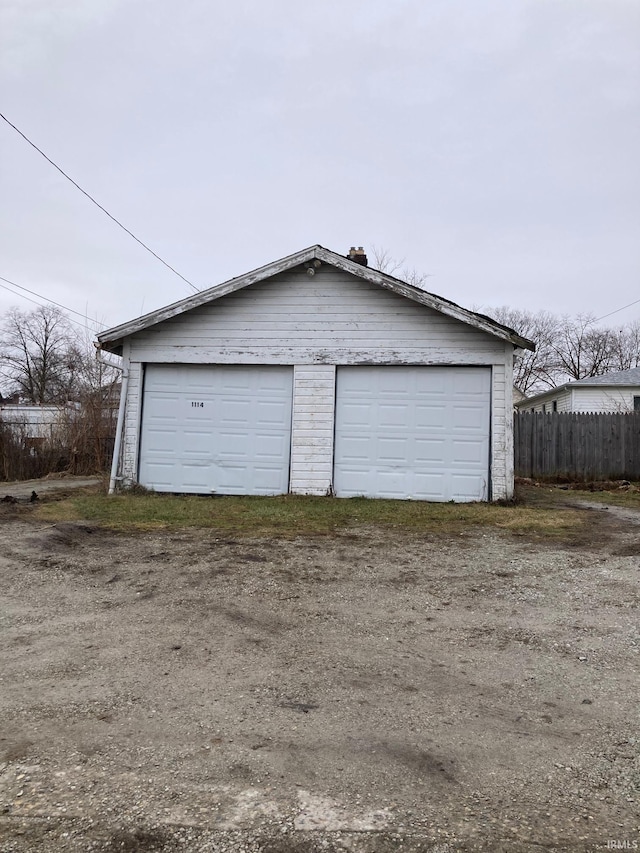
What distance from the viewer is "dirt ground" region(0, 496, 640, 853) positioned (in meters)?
2.18

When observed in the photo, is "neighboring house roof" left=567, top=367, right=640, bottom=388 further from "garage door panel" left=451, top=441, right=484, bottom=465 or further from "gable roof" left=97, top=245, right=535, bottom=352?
"garage door panel" left=451, top=441, right=484, bottom=465

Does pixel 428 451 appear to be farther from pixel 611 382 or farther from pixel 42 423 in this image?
pixel 611 382

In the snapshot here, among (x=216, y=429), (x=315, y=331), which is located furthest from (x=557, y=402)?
(x=216, y=429)

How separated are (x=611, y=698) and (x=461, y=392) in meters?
8.63

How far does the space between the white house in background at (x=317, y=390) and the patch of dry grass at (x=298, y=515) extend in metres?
0.65

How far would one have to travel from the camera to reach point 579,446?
59.9 ft

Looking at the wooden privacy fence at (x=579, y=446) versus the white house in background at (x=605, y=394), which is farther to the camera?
the white house in background at (x=605, y=394)

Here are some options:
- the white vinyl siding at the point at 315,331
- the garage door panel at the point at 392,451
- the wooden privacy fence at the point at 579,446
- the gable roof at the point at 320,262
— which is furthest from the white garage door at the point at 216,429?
the wooden privacy fence at the point at 579,446

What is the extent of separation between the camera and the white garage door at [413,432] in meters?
11.4

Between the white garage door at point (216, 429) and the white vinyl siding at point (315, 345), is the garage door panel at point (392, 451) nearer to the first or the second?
the white vinyl siding at point (315, 345)

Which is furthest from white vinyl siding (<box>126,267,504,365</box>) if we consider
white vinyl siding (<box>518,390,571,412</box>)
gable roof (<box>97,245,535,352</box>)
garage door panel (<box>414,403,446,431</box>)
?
white vinyl siding (<box>518,390,571,412</box>)

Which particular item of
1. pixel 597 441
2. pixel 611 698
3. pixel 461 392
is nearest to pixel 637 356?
pixel 597 441

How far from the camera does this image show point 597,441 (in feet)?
59.4

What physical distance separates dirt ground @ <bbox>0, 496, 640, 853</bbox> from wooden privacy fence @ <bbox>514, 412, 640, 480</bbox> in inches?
512
